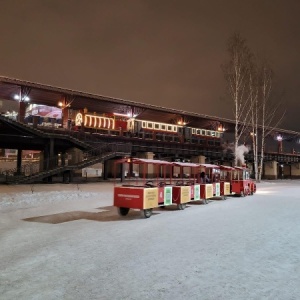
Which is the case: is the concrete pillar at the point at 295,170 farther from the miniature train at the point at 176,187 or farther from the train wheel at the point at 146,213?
the train wheel at the point at 146,213

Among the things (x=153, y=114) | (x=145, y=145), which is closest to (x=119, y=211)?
(x=145, y=145)

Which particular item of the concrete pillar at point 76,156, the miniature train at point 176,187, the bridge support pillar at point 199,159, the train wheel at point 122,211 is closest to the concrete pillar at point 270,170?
the bridge support pillar at point 199,159

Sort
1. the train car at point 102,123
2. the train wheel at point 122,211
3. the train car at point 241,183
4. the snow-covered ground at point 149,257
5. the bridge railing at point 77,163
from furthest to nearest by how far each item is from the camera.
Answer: the train car at point 102,123
the bridge railing at point 77,163
the train car at point 241,183
the train wheel at point 122,211
the snow-covered ground at point 149,257

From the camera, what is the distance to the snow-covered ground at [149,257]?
211 inches

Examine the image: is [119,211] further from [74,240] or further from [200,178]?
[200,178]

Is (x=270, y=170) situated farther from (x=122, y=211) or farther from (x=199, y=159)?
(x=122, y=211)

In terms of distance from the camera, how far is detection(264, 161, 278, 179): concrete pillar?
71562mm

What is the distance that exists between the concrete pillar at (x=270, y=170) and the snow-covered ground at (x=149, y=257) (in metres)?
62.4

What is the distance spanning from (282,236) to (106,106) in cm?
4722

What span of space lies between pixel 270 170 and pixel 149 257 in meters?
71.3

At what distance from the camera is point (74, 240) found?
9.27m

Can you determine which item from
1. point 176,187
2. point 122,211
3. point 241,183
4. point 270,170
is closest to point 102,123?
point 241,183

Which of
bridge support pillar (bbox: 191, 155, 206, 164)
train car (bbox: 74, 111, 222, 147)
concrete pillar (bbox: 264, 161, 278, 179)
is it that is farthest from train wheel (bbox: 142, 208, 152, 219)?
concrete pillar (bbox: 264, 161, 278, 179)

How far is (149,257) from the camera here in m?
7.45
